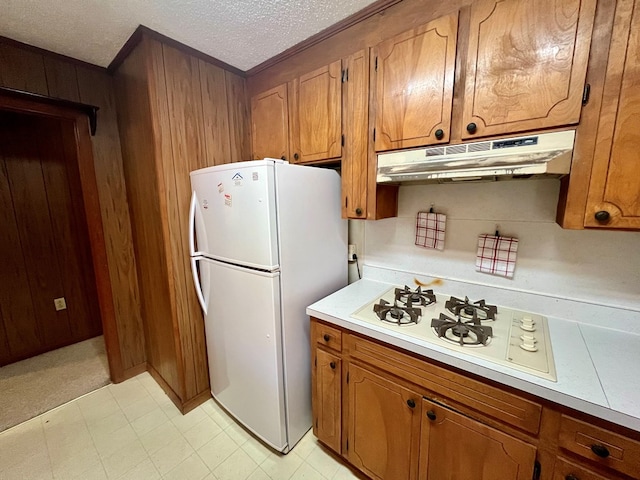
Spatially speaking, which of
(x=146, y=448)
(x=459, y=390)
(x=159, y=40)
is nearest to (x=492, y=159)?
(x=459, y=390)

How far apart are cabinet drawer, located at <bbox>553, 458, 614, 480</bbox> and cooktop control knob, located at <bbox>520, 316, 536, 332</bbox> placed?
18.2 inches

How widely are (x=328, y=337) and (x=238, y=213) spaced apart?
81 centimetres

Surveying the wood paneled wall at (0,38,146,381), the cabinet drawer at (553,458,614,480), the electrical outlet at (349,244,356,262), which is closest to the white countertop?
the cabinet drawer at (553,458,614,480)

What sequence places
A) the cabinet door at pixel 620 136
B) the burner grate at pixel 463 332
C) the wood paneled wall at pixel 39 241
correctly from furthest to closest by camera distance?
the wood paneled wall at pixel 39 241, the burner grate at pixel 463 332, the cabinet door at pixel 620 136

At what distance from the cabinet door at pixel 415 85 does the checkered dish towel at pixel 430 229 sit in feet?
1.56

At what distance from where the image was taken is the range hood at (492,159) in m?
0.91

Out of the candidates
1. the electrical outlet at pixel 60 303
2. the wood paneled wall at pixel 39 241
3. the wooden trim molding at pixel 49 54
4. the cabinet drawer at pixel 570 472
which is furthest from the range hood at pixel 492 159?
the electrical outlet at pixel 60 303

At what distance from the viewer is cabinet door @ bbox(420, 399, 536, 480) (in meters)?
0.86

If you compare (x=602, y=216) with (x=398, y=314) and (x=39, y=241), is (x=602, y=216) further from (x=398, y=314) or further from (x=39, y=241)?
(x=39, y=241)

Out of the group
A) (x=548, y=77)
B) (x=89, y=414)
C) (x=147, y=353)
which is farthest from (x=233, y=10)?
(x=89, y=414)

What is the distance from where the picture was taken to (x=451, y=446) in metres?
0.99

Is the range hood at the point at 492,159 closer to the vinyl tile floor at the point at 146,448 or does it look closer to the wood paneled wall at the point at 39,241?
the vinyl tile floor at the point at 146,448

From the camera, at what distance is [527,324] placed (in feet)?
3.67

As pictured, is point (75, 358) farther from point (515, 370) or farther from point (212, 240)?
point (515, 370)
